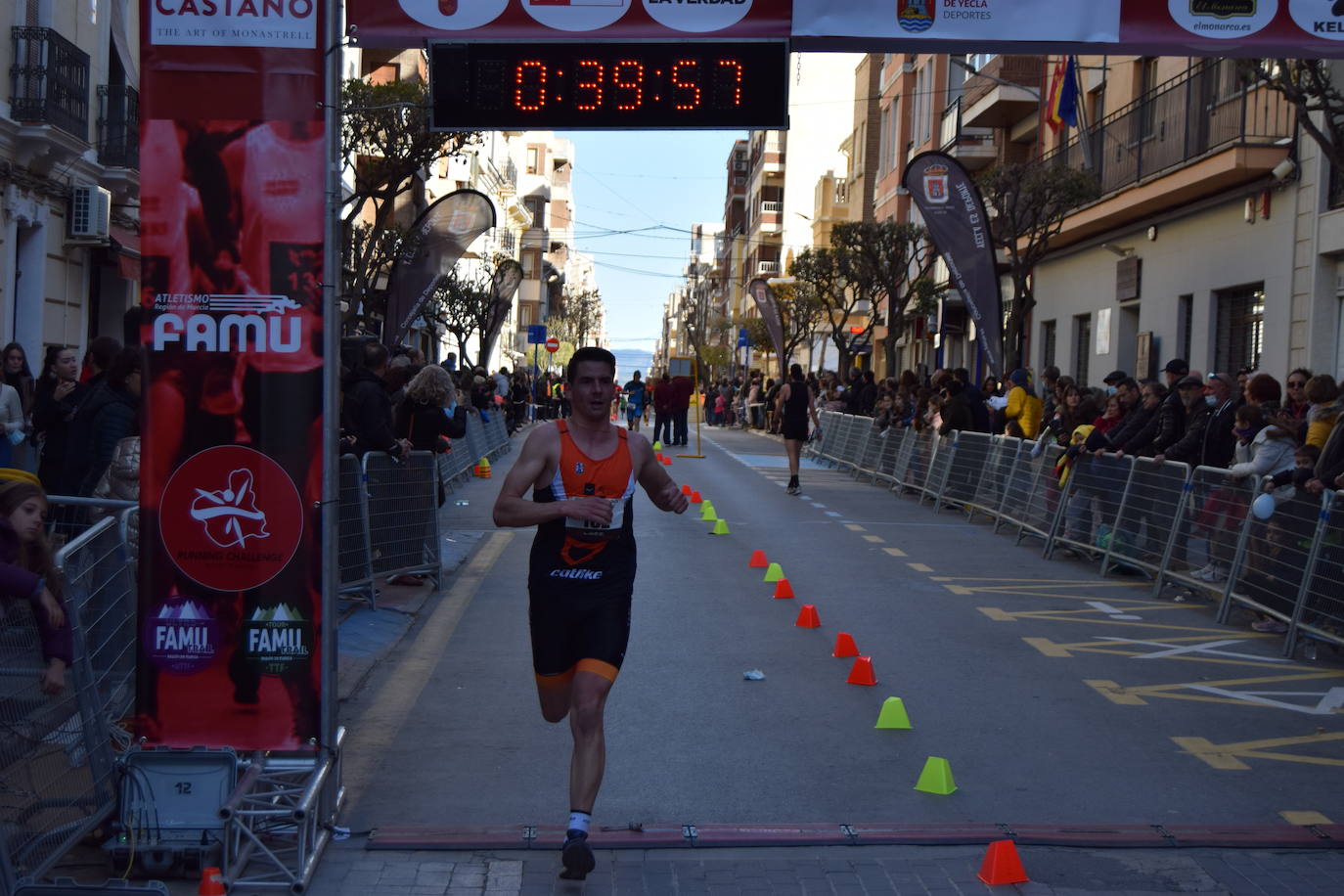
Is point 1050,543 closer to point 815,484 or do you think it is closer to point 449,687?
point 449,687

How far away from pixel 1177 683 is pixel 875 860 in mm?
3986

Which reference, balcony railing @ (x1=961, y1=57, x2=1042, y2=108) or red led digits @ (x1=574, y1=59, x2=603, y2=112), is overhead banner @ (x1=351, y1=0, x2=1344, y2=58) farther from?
balcony railing @ (x1=961, y1=57, x2=1042, y2=108)

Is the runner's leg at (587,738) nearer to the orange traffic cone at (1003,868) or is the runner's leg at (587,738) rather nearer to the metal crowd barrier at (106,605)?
the orange traffic cone at (1003,868)

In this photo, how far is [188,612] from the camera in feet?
18.1

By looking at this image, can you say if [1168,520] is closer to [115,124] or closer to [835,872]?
[835,872]

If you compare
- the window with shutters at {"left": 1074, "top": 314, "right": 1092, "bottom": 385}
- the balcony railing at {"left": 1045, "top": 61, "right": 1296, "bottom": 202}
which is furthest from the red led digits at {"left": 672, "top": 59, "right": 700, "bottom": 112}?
the window with shutters at {"left": 1074, "top": 314, "right": 1092, "bottom": 385}

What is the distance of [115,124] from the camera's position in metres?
24.1

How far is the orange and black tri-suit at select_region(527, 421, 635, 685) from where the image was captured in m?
5.40

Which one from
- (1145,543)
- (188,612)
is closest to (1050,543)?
(1145,543)

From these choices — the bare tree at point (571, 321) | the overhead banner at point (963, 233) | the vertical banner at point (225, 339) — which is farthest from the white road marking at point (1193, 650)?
the bare tree at point (571, 321)

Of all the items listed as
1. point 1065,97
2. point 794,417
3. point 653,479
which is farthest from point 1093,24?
point 1065,97

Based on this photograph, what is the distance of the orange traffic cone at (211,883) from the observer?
485cm

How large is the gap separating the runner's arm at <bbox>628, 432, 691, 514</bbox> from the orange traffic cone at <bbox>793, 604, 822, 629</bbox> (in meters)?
4.76

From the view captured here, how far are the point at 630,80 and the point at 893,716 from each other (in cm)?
357
